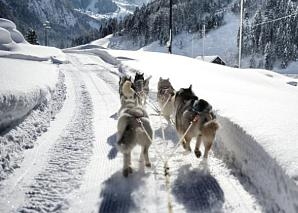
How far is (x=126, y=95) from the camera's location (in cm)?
1060

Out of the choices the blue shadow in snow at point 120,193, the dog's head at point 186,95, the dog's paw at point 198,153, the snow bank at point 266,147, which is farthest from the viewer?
the dog's head at point 186,95

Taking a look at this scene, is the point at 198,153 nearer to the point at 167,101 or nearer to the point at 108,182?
the point at 108,182

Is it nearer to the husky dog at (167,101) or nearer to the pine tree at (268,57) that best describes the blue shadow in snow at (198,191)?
the husky dog at (167,101)

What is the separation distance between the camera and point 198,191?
5836 mm

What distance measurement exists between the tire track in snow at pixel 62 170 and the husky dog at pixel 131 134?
0.79m

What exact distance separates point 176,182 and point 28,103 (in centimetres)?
491

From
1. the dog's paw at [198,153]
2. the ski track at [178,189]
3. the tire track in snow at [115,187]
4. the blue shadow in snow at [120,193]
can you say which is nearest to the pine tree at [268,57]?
the tire track in snow at [115,187]

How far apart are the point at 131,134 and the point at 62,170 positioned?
4.43 feet

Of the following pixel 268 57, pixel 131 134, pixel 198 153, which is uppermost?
pixel 131 134

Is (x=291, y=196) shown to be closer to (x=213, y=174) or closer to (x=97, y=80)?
(x=213, y=174)

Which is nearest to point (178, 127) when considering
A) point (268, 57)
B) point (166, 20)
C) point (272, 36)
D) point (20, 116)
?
point (20, 116)

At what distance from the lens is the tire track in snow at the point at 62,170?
213 inches

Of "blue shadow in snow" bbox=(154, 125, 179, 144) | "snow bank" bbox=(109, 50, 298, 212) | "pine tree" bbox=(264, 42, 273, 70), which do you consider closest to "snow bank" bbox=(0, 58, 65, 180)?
"blue shadow in snow" bbox=(154, 125, 179, 144)

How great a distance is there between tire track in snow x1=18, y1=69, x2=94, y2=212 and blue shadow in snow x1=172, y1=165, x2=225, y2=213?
1.51 metres
